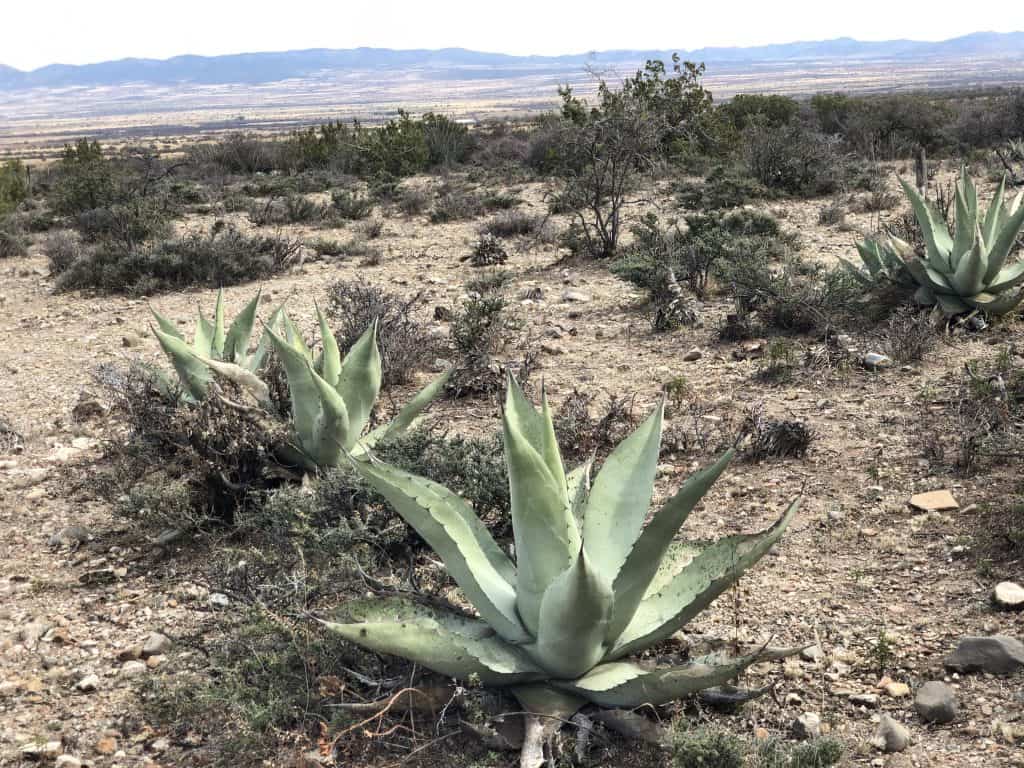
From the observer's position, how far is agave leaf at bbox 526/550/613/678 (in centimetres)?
243

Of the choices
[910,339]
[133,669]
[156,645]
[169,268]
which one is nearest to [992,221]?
[910,339]

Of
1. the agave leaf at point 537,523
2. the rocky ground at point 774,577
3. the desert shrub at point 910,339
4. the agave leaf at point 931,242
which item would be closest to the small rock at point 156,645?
the rocky ground at point 774,577

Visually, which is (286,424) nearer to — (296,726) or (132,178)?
(296,726)

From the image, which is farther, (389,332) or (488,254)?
(488,254)

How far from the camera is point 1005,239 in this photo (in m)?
6.36

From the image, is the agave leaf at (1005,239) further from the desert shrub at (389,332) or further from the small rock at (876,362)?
the desert shrub at (389,332)

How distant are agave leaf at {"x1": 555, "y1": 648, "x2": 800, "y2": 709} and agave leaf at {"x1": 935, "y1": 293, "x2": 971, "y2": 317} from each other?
190 inches

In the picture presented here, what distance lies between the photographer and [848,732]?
271cm

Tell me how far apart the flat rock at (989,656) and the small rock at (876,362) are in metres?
3.29

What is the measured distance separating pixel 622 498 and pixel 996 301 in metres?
4.87

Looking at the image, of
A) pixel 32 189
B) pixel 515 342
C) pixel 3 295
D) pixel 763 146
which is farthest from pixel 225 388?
pixel 32 189

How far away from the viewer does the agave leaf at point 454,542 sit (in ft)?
9.22

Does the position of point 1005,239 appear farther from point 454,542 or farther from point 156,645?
point 156,645

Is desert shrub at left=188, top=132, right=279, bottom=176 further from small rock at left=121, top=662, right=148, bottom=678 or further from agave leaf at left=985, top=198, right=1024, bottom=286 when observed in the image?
small rock at left=121, top=662, right=148, bottom=678
